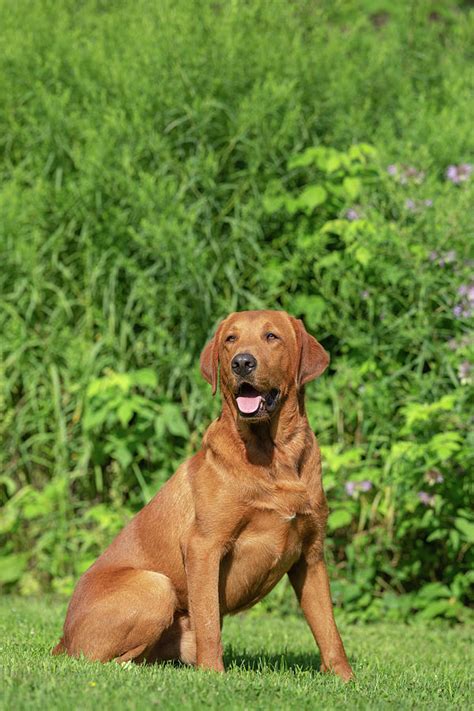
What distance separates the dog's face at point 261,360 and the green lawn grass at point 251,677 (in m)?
1.11

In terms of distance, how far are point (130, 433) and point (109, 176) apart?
1.87 meters

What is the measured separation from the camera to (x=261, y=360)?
4.43 meters

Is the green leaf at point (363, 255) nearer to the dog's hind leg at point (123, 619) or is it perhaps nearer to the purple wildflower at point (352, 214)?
the purple wildflower at point (352, 214)

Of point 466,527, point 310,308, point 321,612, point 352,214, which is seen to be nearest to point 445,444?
point 466,527

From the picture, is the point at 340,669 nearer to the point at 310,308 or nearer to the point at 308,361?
the point at 308,361

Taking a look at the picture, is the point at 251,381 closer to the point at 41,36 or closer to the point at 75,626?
the point at 75,626

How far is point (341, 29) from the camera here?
9.91 metres

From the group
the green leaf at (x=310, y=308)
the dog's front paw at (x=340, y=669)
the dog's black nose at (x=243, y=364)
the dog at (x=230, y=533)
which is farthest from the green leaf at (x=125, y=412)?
the dog's front paw at (x=340, y=669)

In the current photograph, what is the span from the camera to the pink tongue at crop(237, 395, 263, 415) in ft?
14.5

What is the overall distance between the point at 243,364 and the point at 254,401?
0.18 metres

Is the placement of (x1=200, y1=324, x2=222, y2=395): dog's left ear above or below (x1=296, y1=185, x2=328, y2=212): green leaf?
below

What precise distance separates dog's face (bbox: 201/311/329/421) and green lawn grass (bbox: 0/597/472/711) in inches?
43.9

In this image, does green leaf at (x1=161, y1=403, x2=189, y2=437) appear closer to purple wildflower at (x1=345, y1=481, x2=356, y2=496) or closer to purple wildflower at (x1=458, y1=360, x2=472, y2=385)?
purple wildflower at (x1=345, y1=481, x2=356, y2=496)

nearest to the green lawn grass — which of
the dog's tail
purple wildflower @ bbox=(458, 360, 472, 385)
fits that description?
the dog's tail
